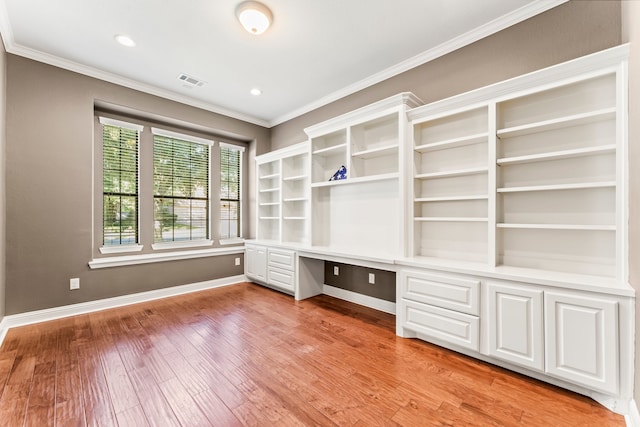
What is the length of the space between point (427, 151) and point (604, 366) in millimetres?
2220

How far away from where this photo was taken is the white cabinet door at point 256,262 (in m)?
4.53

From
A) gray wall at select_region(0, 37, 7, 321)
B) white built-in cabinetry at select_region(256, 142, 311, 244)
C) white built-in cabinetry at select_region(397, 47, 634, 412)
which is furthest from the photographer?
white built-in cabinetry at select_region(256, 142, 311, 244)

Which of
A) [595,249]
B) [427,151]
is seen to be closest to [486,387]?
[595,249]

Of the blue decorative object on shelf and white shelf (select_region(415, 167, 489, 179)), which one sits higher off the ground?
the blue decorative object on shelf

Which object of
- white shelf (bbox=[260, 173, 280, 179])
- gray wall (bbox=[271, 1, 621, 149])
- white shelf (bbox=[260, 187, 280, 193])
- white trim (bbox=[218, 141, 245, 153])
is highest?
gray wall (bbox=[271, 1, 621, 149])

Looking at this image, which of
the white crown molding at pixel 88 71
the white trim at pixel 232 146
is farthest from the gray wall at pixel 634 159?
the white trim at pixel 232 146

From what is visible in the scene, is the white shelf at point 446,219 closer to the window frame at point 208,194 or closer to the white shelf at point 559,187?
the white shelf at point 559,187

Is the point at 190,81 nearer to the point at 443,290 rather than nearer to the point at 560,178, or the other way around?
the point at 443,290

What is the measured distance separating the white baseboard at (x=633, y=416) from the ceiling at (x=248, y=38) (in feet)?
10.1

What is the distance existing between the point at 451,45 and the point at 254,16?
81.9 inches

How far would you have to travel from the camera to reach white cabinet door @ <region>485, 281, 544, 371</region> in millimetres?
1958

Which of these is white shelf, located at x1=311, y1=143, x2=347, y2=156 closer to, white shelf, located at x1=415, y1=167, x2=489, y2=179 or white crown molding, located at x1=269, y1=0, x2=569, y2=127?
white crown molding, located at x1=269, y1=0, x2=569, y2=127

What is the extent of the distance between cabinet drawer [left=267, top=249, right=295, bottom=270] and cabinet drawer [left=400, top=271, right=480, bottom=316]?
1.83 meters

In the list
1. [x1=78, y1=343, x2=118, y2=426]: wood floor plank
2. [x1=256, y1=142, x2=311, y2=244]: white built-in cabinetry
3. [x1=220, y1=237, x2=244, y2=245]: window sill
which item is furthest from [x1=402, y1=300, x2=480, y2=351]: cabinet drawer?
[x1=220, y1=237, x2=244, y2=245]: window sill
